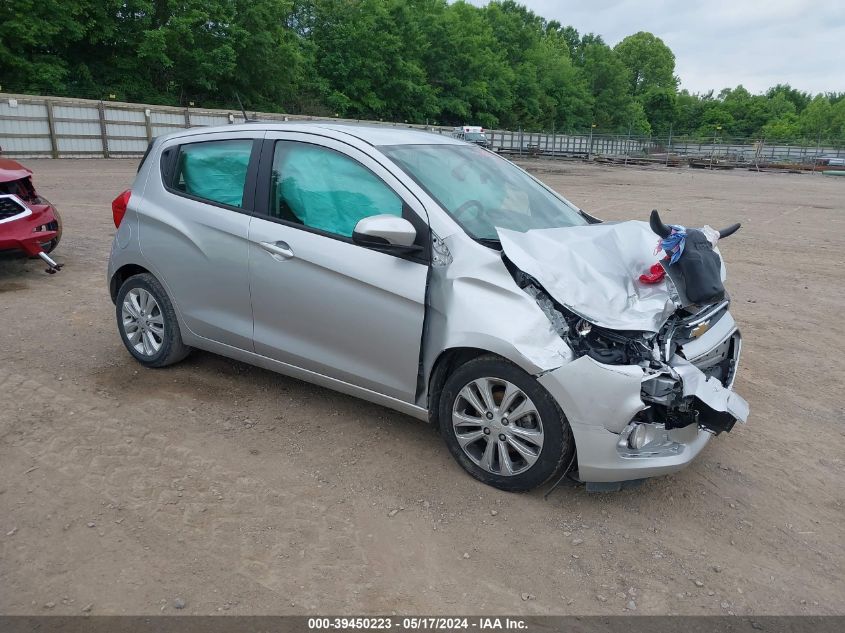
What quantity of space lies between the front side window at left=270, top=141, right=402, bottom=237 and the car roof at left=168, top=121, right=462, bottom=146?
145mm

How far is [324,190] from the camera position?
13.2 feet

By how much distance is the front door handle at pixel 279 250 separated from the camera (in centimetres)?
398

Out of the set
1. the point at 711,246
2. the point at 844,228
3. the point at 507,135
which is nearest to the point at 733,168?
the point at 507,135

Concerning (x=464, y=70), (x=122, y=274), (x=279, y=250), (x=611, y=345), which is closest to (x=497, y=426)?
(x=611, y=345)

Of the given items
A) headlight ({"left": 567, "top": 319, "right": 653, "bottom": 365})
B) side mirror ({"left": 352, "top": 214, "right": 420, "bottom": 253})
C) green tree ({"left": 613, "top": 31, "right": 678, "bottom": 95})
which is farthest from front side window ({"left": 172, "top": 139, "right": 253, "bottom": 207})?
green tree ({"left": 613, "top": 31, "right": 678, "bottom": 95})

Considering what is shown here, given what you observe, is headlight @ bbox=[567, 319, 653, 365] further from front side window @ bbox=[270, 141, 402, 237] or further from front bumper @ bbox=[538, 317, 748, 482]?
front side window @ bbox=[270, 141, 402, 237]

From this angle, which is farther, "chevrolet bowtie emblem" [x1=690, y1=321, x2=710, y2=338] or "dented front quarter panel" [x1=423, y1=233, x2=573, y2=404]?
"chevrolet bowtie emblem" [x1=690, y1=321, x2=710, y2=338]

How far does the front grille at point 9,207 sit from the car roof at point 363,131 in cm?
345

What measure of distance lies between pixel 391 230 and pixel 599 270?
3.63ft

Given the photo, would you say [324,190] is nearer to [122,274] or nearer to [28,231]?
[122,274]

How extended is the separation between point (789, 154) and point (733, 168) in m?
9.52

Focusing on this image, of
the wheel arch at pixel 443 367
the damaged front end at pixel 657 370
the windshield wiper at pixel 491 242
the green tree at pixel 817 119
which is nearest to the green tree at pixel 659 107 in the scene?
the green tree at pixel 817 119

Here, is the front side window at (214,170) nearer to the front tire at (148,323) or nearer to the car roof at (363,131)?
the car roof at (363,131)

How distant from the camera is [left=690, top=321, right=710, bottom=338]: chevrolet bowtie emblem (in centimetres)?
351
